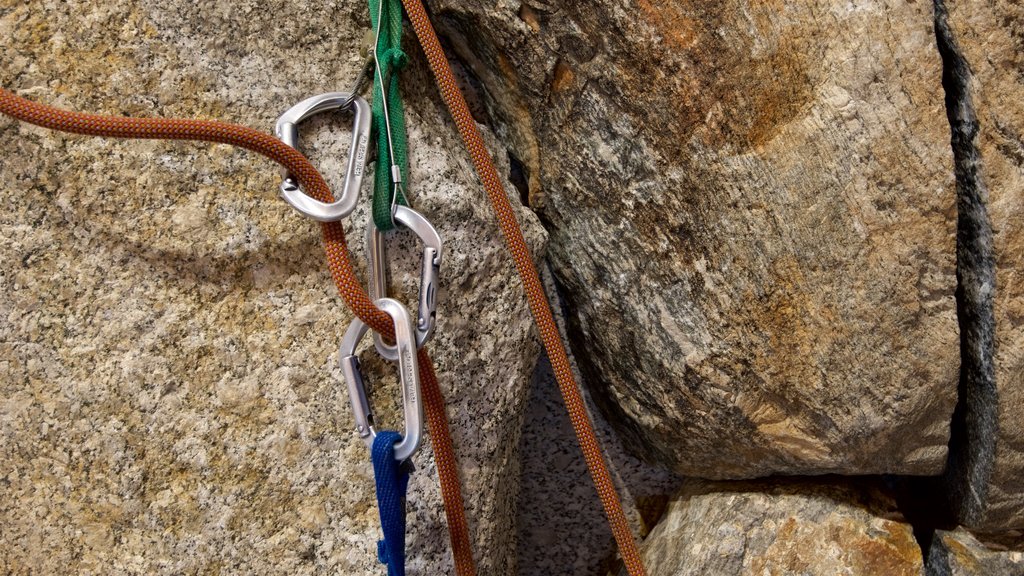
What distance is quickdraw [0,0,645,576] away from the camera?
3.00 feet

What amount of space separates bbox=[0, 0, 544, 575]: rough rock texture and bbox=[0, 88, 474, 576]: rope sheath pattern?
0.06 meters

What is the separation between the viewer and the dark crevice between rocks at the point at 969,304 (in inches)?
39.2

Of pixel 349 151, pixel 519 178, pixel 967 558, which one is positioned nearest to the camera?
pixel 349 151

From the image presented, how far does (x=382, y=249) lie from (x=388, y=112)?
196mm

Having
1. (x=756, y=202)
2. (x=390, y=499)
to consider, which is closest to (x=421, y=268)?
(x=390, y=499)

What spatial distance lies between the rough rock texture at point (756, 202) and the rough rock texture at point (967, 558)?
18 centimetres

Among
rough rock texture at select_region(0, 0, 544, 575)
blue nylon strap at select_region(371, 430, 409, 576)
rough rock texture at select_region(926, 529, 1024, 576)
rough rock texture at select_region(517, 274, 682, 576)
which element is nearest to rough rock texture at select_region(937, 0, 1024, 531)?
rough rock texture at select_region(926, 529, 1024, 576)

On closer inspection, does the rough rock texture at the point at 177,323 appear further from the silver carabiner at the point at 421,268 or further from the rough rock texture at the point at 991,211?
the rough rock texture at the point at 991,211

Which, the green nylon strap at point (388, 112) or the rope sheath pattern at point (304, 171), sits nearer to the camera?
the rope sheath pattern at point (304, 171)

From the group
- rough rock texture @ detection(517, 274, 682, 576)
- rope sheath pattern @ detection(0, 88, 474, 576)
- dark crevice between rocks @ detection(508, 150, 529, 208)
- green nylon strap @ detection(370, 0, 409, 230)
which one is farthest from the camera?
rough rock texture @ detection(517, 274, 682, 576)

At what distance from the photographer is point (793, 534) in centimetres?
118

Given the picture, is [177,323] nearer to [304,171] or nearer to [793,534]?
[304,171]

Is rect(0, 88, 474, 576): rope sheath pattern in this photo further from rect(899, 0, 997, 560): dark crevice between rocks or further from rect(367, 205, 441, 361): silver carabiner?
rect(899, 0, 997, 560): dark crevice between rocks

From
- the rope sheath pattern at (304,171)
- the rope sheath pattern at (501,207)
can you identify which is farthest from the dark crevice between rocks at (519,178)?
the rope sheath pattern at (304,171)
